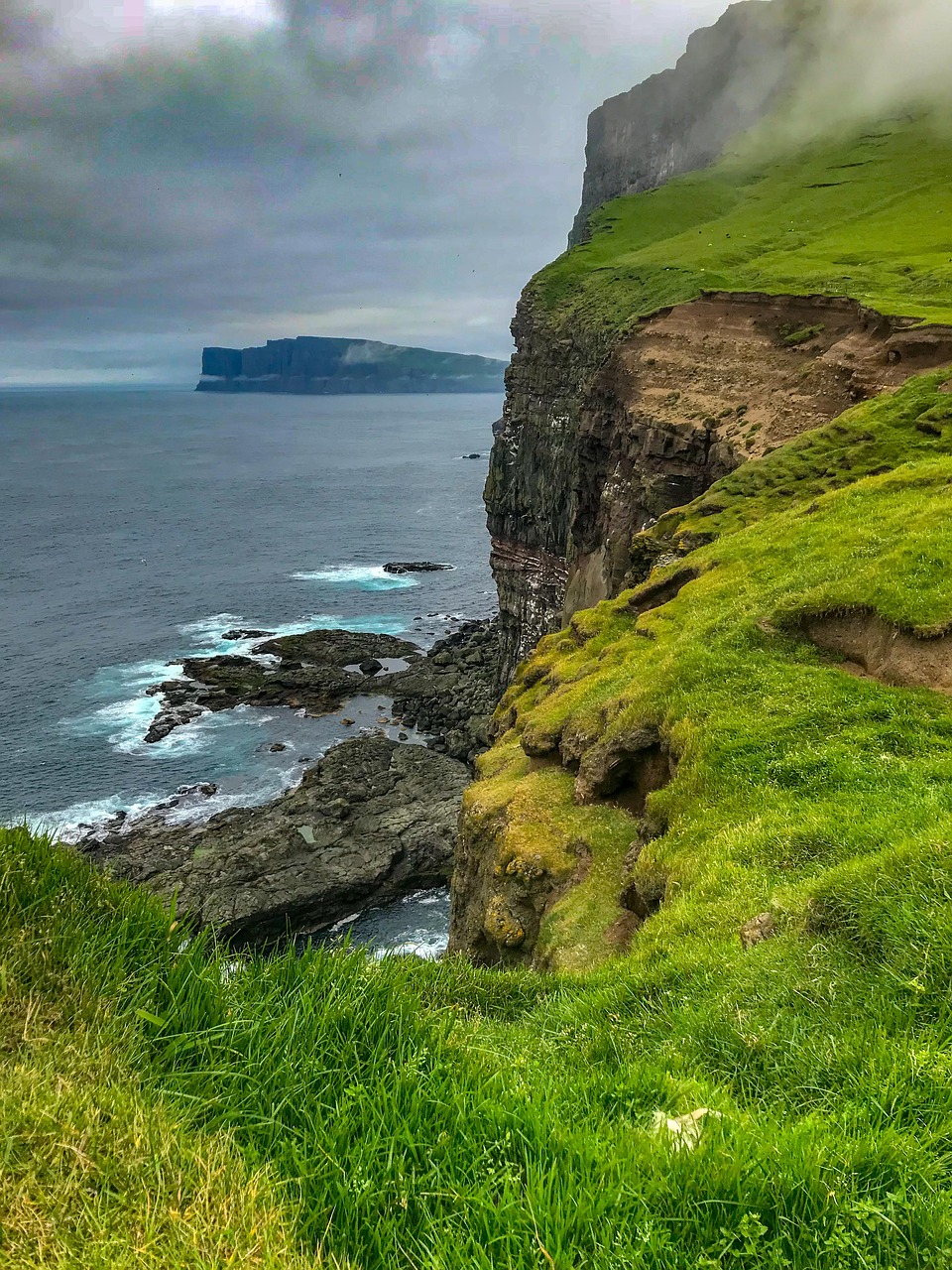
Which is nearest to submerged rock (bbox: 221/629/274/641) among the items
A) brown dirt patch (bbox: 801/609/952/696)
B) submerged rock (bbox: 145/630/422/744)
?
submerged rock (bbox: 145/630/422/744)

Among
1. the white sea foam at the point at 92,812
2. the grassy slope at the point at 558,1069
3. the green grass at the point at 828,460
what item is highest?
the green grass at the point at 828,460

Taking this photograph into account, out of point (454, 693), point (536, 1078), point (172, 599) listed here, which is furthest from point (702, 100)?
point (536, 1078)

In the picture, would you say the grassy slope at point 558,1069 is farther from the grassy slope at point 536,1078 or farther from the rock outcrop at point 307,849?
the rock outcrop at point 307,849

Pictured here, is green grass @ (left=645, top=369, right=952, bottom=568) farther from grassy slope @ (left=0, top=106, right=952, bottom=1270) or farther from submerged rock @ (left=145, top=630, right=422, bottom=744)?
submerged rock @ (left=145, top=630, right=422, bottom=744)

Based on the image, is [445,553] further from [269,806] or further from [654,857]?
[654,857]

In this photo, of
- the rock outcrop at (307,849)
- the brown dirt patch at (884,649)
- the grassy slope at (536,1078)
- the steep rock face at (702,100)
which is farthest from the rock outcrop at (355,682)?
the steep rock face at (702,100)

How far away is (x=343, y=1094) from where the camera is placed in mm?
5180

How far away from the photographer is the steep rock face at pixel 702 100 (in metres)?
151

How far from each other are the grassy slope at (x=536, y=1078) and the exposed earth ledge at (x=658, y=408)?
32635 millimetres

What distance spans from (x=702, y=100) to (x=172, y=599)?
149658 millimetres

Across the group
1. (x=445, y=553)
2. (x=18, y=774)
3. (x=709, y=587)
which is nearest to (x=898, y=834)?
(x=709, y=587)

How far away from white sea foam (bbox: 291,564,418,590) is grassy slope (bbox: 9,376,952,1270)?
10549 centimetres

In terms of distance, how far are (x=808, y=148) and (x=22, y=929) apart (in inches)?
6206

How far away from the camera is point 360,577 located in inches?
4665
